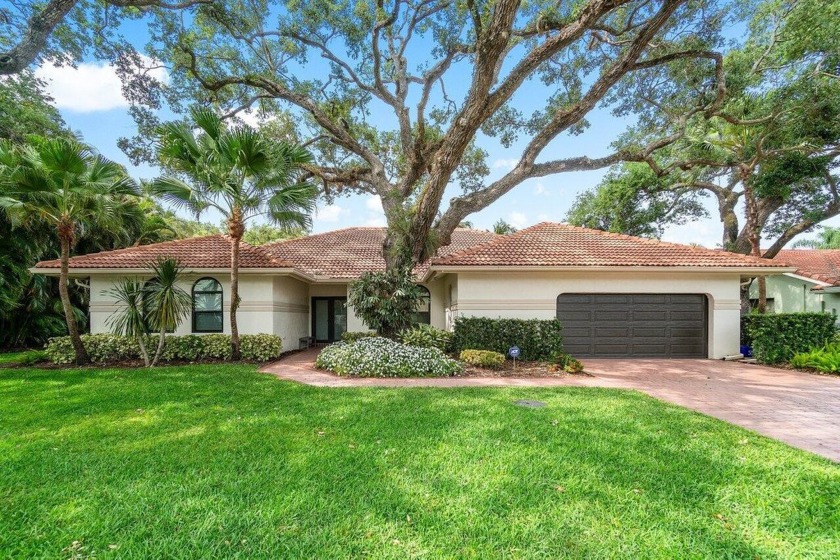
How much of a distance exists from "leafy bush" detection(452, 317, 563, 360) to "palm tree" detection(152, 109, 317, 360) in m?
6.07

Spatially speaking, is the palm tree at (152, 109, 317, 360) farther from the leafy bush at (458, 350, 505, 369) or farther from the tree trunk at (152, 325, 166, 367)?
the leafy bush at (458, 350, 505, 369)

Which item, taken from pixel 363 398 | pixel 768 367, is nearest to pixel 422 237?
pixel 363 398

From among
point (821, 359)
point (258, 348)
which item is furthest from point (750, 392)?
point (258, 348)

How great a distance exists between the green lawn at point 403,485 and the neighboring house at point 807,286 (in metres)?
18.9

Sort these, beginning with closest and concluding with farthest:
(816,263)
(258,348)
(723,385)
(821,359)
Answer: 1. (723,385)
2. (821,359)
3. (258,348)
4. (816,263)

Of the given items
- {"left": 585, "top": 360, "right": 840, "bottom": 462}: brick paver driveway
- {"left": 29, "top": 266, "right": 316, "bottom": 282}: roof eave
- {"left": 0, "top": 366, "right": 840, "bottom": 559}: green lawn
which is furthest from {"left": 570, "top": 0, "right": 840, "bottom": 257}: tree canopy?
{"left": 29, "top": 266, "right": 316, "bottom": 282}: roof eave

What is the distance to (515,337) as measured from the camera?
11.4 m

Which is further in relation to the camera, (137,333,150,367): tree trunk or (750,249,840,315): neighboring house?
(750,249,840,315): neighboring house

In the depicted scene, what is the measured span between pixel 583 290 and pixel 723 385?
15.3ft

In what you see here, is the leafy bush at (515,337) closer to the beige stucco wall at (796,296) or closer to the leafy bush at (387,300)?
the leafy bush at (387,300)

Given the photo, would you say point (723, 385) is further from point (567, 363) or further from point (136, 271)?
point (136, 271)

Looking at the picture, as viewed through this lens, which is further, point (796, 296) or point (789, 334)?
point (796, 296)

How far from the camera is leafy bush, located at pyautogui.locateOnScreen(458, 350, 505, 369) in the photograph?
10.3 meters

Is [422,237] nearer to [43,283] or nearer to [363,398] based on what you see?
[363,398]
